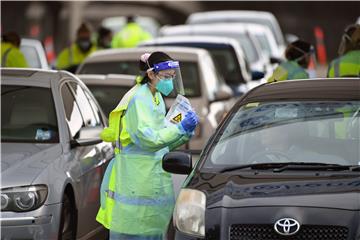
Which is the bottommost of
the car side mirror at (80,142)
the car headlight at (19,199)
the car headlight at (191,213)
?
the car headlight at (19,199)

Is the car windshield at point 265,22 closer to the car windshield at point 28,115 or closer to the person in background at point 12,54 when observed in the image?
the person in background at point 12,54

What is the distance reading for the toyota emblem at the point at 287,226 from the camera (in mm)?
7695

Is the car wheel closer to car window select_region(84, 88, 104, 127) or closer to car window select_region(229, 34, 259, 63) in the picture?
car window select_region(84, 88, 104, 127)

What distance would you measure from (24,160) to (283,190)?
2.55m

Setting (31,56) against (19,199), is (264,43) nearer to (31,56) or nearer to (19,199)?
(31,56)

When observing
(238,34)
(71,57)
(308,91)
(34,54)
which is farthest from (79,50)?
(308,91)

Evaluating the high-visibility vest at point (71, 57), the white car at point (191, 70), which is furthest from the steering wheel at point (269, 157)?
the high-visibility vest at point (71, 57)

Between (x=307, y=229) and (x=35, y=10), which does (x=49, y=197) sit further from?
(x=35, y=10)

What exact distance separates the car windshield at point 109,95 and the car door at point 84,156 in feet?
9.42

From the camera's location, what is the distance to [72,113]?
35.7ft

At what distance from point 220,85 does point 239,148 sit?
26.8 feet

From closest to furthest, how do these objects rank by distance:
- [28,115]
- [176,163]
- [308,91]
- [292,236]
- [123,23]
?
[292,236] → [176,163] → [308,91] → [28,115] → [123,23]

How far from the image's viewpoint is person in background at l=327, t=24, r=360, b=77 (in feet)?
43.4

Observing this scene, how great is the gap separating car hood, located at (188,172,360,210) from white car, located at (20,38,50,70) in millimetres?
10631
